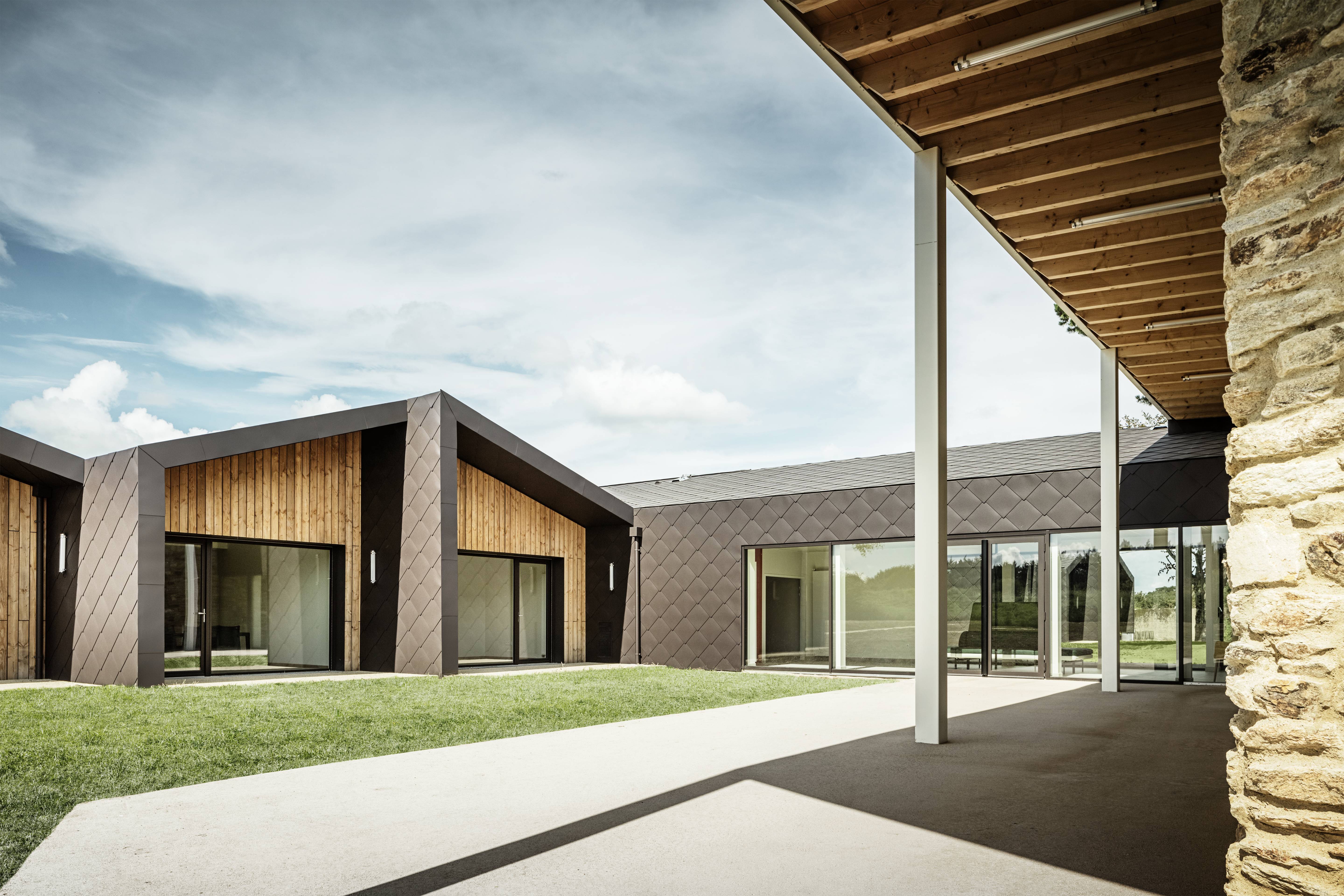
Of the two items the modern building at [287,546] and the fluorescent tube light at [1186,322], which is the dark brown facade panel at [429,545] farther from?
the fluorescent tube light at [1186,322]

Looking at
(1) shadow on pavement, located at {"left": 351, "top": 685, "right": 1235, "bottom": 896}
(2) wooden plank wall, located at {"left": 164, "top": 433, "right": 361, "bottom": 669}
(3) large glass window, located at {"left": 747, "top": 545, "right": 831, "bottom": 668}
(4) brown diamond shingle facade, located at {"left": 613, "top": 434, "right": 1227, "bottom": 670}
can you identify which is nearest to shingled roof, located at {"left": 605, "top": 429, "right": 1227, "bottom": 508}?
(4) brown diamond shingle facade, located at {"left": 613, "top": 434, "right": 1227, "bottom": 670}

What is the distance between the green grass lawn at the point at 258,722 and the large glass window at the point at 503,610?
Answer: 3129mm

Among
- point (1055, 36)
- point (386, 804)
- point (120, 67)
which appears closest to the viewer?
point (386, 804)

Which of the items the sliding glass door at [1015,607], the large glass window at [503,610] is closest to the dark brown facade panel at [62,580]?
the large glass window at [503,610]

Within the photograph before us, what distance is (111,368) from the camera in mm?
69688

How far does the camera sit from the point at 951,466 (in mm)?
13711

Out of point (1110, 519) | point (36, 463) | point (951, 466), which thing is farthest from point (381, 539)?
point (1110, 519)

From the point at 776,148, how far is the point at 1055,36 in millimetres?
12928

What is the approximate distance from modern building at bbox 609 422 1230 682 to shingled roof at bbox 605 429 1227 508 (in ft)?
0.17

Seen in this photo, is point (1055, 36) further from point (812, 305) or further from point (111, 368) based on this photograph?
point (111, 368)

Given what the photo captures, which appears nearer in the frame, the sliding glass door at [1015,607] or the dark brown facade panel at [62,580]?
the dark brown facade panel at [62,580]

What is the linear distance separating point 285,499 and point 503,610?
4.18 metres

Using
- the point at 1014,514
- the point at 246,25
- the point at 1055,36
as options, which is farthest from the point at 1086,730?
the point at 246,25

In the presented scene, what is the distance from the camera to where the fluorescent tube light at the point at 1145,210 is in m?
6.45
